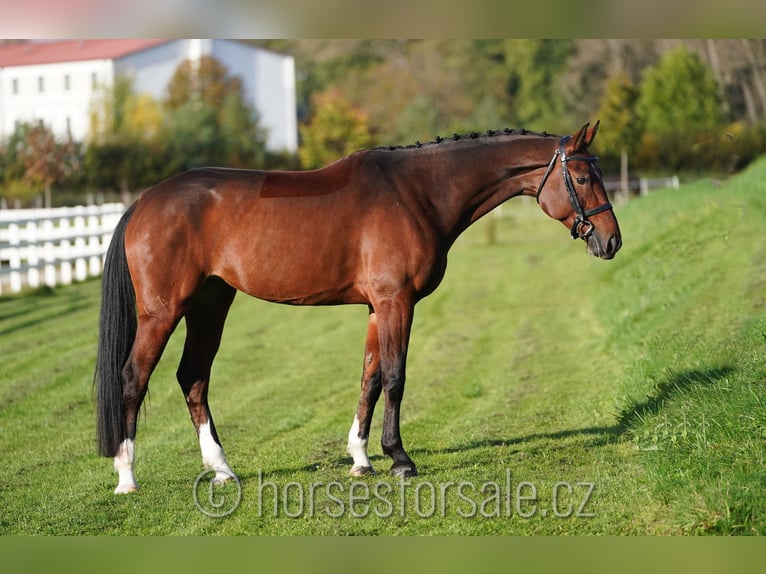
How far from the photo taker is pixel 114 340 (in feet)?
22.2

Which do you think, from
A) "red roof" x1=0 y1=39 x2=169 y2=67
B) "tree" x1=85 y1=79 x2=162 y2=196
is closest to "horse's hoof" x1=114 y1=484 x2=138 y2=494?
"tree" x1=85 y1=79 x2=162 y2=196

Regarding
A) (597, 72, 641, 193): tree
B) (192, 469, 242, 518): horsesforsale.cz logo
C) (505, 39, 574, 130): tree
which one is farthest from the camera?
(505, 39, 574, 130): tree

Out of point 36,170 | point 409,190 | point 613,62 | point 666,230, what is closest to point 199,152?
point 36,170

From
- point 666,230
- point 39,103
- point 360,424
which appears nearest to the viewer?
point 360,424

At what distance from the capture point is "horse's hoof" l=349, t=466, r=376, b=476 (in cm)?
680

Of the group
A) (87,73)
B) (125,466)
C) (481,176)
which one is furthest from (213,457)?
(87,73)

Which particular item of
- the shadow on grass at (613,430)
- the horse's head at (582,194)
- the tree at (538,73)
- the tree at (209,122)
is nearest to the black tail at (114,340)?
the shadow on grass at (613,430)

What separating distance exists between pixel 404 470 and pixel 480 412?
267cm

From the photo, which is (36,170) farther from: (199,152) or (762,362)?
(762,362)

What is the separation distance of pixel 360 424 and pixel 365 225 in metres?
1.38

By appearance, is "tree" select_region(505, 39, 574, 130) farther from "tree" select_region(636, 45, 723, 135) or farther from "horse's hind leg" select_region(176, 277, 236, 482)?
"horse's hind leg" select_region(176, 277, 236, 482)

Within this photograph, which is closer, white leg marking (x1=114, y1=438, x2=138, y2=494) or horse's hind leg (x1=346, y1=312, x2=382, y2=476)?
white leg marking (x1=114, y1=438, x2=138, y2=494)

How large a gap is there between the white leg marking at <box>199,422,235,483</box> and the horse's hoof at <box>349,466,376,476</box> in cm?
82

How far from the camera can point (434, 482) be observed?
6578 millimetres
